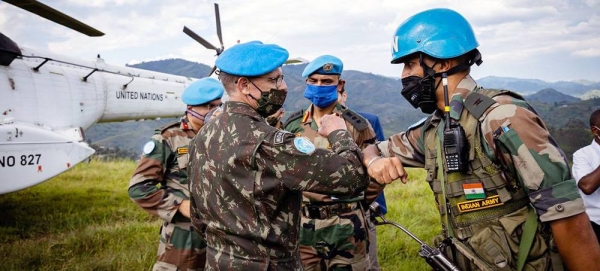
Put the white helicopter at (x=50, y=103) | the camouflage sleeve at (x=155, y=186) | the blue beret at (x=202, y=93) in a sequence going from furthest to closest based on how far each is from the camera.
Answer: the white helicopter at (x=50, y=103)
the blue beret at (x=202, y=93)
the camouflage sleeve at (x=155, y=186)

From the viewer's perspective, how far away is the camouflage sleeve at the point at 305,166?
184cm

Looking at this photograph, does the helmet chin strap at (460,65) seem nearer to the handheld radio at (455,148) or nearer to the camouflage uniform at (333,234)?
the handheld radio at (455,148)

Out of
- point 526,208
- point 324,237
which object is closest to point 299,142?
point 526,208

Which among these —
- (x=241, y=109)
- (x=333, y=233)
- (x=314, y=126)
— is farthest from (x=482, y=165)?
(x=314, y=126)

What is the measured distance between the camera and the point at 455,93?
1.97 m

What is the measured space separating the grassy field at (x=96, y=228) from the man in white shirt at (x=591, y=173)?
5.87 feet

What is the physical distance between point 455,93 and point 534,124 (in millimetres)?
401

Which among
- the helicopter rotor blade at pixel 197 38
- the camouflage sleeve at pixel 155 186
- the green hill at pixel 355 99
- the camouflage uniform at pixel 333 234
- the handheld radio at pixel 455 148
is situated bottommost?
the green hill at pixel 355 99

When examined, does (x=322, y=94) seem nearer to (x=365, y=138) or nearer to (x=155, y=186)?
(x=365, y=138)

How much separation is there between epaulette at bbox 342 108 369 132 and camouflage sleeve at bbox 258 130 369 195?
5.08ft

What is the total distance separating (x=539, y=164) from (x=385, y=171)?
0.64m

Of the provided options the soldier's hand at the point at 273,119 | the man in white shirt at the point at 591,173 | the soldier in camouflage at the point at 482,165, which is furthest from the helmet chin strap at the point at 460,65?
the man in white shirt at the point at 591,173

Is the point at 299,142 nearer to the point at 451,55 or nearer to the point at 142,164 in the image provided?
the point at 451,55

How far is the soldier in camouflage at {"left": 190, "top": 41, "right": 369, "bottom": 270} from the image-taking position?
6.08 ft
